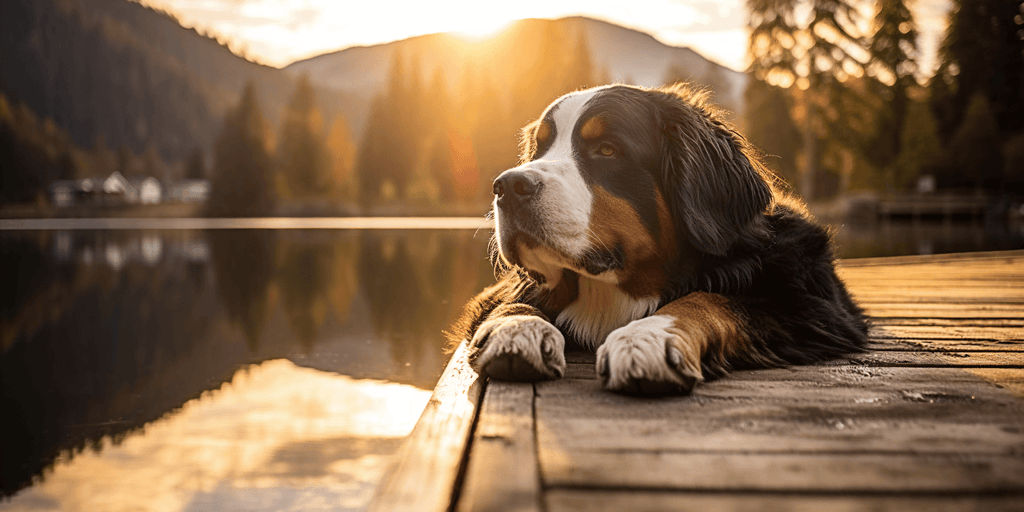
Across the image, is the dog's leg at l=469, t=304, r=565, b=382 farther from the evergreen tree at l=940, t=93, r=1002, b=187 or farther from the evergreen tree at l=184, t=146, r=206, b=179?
the evergreen tree at l=184, t=146, r=206, b=179

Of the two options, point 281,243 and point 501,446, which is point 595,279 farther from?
point 281,243

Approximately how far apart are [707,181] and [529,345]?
45.0 inches

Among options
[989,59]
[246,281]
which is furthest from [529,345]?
[989,59]

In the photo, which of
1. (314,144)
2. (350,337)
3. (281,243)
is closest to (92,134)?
(314,144)

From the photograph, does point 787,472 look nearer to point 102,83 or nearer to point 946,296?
point 946,296

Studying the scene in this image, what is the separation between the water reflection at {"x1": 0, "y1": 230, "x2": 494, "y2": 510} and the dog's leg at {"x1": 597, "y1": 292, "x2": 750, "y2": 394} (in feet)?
7.85

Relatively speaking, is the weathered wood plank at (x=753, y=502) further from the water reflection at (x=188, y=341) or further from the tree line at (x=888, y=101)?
the tree line at (x=888, y=101)

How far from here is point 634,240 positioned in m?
2.72

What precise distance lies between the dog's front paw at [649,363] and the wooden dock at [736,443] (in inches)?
1.9

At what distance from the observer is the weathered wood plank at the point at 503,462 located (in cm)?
134

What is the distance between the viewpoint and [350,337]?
7742mm

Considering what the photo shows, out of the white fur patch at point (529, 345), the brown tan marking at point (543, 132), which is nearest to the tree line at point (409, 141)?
the brown tan marking at point (543, 132)

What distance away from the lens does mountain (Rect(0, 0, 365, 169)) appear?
13838 centimetres

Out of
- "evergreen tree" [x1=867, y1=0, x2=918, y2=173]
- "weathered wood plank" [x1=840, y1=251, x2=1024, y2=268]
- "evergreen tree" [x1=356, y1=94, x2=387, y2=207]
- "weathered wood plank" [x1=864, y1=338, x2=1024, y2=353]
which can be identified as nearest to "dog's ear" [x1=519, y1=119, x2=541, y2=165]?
"weathered wood plank" [x1=864, y1=338, x2=1024, y2=353]
